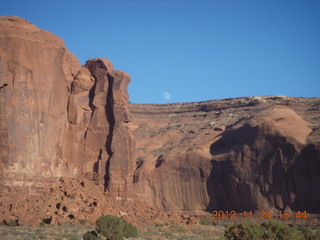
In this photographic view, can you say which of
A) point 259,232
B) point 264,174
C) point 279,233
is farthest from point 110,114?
point 259,232

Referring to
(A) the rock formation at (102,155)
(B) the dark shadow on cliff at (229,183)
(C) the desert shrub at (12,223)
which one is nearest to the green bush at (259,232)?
(A) the rock formation at (102,155)

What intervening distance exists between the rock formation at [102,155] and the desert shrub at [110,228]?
26.8 ft

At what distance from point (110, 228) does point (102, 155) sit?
19009mm

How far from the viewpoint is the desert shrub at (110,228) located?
85.6 feet

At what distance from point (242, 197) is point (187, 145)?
1617 cm

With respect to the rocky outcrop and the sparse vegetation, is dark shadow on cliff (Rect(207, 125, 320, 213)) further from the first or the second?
the sparse vegetation

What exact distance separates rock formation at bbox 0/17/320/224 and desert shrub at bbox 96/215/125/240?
8.18 meters

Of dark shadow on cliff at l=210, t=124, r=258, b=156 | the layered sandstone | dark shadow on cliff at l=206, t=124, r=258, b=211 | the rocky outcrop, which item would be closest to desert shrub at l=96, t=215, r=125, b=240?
the rocky outcrop

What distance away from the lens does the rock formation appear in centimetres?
3616

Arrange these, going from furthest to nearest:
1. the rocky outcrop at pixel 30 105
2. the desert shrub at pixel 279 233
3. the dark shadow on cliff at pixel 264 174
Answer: the dark shadow on cliff at pixel 264 174 → the rocky outcrop at pixel 30 105 → the desert shrub at pixel 279 233

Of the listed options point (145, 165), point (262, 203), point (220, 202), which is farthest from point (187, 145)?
point (262, 203)

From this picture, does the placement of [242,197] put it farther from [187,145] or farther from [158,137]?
[158,137]

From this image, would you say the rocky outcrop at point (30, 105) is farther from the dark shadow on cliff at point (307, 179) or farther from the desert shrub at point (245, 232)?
the dark shadow on cliff at point (307, 179)

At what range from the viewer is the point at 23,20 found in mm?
39781
